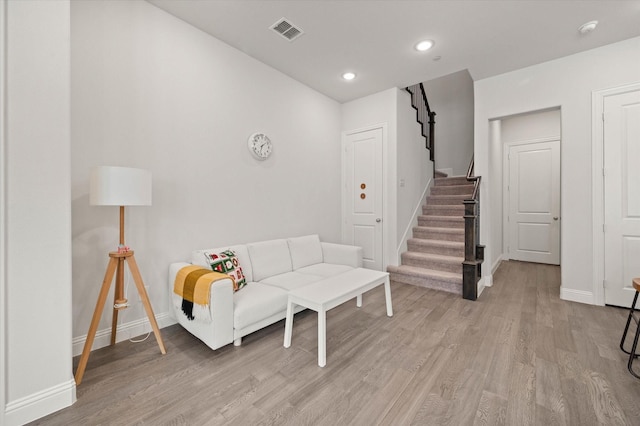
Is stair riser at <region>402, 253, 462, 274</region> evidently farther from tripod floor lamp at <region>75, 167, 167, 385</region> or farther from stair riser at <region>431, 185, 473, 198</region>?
tripod floor lamp at <region>75, 167, 167, 385</region>

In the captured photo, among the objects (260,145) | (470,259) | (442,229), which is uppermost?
(260,145)

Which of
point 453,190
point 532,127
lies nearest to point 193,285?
point 453,190

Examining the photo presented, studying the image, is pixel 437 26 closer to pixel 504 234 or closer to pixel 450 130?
pixel 450 130

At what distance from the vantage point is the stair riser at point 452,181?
542cm

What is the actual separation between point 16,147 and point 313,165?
128 inches

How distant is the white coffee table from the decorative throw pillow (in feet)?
1.97

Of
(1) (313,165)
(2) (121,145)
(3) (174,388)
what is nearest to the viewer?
(3) (174,388)

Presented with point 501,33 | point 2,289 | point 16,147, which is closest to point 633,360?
point 501,33

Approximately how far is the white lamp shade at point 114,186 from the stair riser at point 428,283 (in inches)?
139

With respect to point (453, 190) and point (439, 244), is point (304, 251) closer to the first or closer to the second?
point (439, 244)

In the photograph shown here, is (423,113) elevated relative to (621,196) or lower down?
elevated

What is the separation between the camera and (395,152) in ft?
14.1

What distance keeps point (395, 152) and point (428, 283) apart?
2.03 m

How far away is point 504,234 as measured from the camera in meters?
5.77
